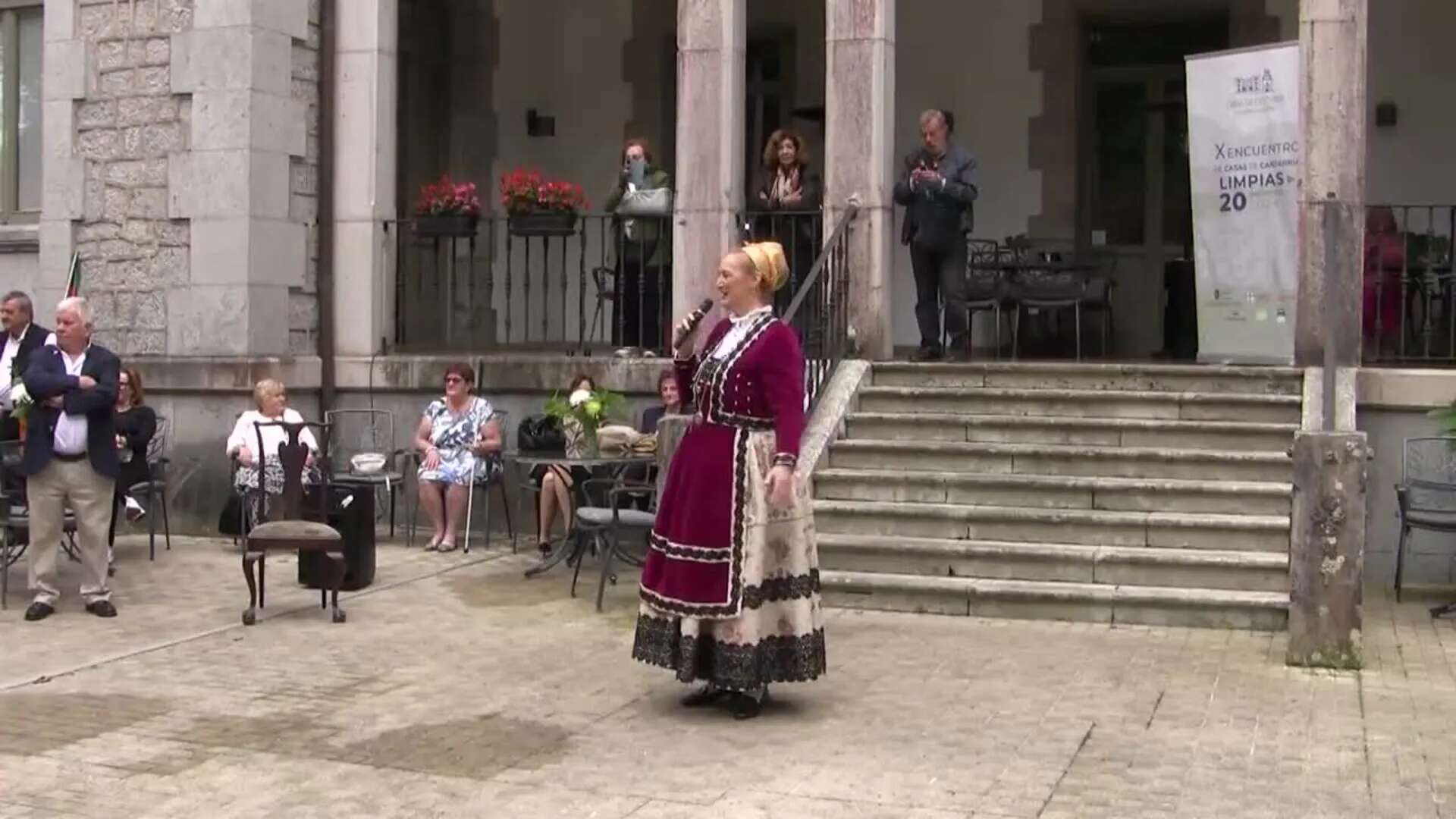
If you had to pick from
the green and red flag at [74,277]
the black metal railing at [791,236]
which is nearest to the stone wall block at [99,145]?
the green and red flag at [74,277]

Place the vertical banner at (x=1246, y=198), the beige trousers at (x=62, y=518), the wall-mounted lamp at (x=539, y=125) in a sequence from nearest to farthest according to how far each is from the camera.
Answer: the beige trousers at (x=62, y=518) → the vertical banner at (x=1246, y=198) → the wall-mounted lamp at (x=539, y=125)

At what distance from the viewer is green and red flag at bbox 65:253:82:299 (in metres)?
12.1

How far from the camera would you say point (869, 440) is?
9953 mm

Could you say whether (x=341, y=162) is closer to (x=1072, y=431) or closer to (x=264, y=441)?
(x=264, y=441)

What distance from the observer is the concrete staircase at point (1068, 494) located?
849cm

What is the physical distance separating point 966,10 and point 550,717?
9298mm

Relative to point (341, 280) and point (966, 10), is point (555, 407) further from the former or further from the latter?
point (966, 10)

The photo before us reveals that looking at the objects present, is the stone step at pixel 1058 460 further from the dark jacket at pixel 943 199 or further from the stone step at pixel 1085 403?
the dark jacket at pixel 943 199

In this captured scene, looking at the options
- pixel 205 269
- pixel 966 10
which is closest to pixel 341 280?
pixel 205 269

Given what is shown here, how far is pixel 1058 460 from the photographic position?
948 centimetres

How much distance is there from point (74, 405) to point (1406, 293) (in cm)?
890

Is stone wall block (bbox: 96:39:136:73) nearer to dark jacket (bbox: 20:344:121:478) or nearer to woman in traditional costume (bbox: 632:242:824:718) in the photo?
dark jacket (bbox: 20:344:121:478)

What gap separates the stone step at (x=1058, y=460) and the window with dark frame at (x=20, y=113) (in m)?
7.77

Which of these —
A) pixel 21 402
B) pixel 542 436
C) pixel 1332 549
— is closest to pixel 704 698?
pixel 1332 549
